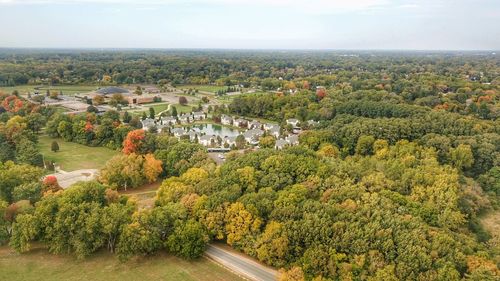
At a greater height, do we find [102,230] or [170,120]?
[102,230]

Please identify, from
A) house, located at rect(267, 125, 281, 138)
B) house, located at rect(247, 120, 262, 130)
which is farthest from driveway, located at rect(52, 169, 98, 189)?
house, located at rect(247, 120, 262, 130)

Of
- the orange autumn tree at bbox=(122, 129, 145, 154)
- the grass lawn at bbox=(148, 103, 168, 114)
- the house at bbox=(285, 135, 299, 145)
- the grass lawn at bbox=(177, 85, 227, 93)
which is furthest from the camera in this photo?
the grass lawn at bbox=(177, 85, 227, 93)

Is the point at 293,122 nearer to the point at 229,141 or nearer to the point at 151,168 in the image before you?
the point at 229,141

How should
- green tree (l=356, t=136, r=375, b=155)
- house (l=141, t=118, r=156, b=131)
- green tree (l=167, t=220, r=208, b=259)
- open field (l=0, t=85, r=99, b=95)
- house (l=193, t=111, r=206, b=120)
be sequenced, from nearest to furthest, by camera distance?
1. green tree (l=167, t=220, r=208, b=259)
2. green tree (l=356, t=136, r=375, b=155)
3. house (l=141, t=118, r=156, b=131)
4. house (l=193, t=111, r=206, b=120)
5. open field (l=0, t=85, r=99, b=95)

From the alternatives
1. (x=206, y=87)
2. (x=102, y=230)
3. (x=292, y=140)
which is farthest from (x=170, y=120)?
(x=206, y=87)

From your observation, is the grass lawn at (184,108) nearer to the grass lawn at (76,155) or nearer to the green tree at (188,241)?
the grass lawn at (76,155)

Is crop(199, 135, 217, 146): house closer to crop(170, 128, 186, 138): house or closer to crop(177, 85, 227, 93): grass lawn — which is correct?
crop(170, 128, 186, 138): house
